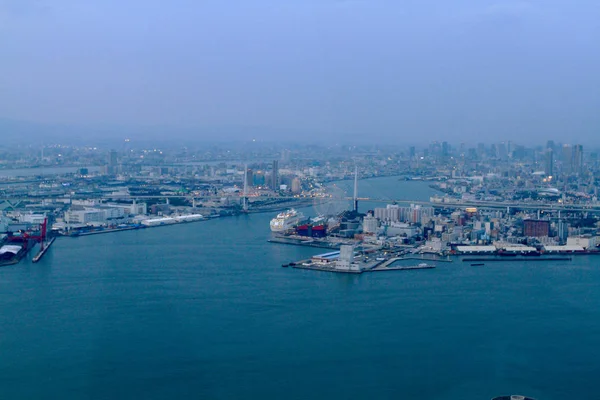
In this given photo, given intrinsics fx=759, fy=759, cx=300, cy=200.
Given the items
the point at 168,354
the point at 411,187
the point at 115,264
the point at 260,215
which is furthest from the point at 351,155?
the point at 168,354

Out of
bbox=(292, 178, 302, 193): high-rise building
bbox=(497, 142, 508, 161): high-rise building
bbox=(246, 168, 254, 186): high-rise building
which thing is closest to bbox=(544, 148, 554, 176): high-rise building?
bbox=(497, 142, 508, 161): high-rise building

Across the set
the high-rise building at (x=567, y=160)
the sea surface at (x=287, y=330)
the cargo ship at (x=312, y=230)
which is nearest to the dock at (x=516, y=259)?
the sea surface at (x=287, y=330)

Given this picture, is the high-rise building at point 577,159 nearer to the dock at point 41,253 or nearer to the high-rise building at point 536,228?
the high-rise building at point 536,228

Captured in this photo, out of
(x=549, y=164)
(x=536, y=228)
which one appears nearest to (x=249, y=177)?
(x=536, y=228)

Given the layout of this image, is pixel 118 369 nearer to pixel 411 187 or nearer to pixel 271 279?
pixel 271 279

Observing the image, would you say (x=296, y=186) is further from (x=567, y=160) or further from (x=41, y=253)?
(x=567, y=160)

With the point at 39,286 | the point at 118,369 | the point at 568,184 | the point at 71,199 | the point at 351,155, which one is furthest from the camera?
the point at 351,155

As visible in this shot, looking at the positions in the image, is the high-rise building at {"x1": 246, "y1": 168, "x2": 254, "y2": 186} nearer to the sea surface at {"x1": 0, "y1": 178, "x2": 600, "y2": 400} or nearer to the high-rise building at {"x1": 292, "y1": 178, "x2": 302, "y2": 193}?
the high-rise building at {"x1": 292, "y1": 178, "x2": 302, "y2": 193}

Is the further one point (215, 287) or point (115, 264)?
point (115, 264)

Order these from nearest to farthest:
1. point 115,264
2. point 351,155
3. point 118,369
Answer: point 118,369, point 115,264, point 351,155
